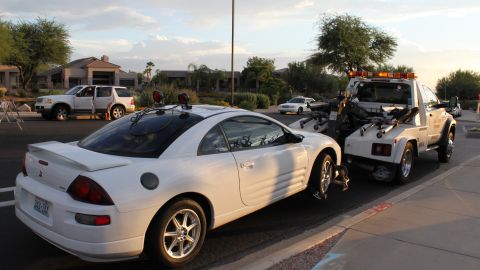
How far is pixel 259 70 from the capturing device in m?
73.7

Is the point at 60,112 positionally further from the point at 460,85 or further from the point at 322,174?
the point at 460,85

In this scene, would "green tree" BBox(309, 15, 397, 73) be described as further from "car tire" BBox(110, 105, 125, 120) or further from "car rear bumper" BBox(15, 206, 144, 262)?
"car rear bumper" BBox(15, 206, 144, 262)

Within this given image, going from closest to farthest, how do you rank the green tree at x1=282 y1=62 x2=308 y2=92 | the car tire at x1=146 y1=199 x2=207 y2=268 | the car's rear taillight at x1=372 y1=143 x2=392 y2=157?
the car tire at x1=146 y1=199 x2=207 y2=268 < the car's rear taillight at x1=372 y1=143 x2=392 y2=157 < the green tree at x1=282 y1=62 x2=308 y2=92

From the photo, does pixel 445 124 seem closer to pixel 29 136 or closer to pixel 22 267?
pixel 22 267

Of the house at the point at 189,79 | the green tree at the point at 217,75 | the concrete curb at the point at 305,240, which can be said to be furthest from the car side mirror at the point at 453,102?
the green tree at the point at 217,75

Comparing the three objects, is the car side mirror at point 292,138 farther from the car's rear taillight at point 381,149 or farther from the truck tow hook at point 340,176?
the car's rear taillight at point 381,149

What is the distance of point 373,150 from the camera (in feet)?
26.3

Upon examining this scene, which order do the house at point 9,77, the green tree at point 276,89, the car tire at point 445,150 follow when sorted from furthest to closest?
the house at point 9,77 < the green tree at point 276,89 < the car tire at point 445,150

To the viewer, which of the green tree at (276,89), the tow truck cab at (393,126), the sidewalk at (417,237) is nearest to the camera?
the sidewalk at (417,237)

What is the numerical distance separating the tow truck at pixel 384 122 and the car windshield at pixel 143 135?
4071mm

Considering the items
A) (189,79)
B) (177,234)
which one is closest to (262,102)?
(189,79)

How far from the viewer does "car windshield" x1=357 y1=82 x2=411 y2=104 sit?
9.57 m

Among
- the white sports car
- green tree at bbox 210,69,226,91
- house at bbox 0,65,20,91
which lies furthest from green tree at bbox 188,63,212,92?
the white sports car

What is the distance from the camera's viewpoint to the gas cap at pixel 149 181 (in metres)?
4.05
